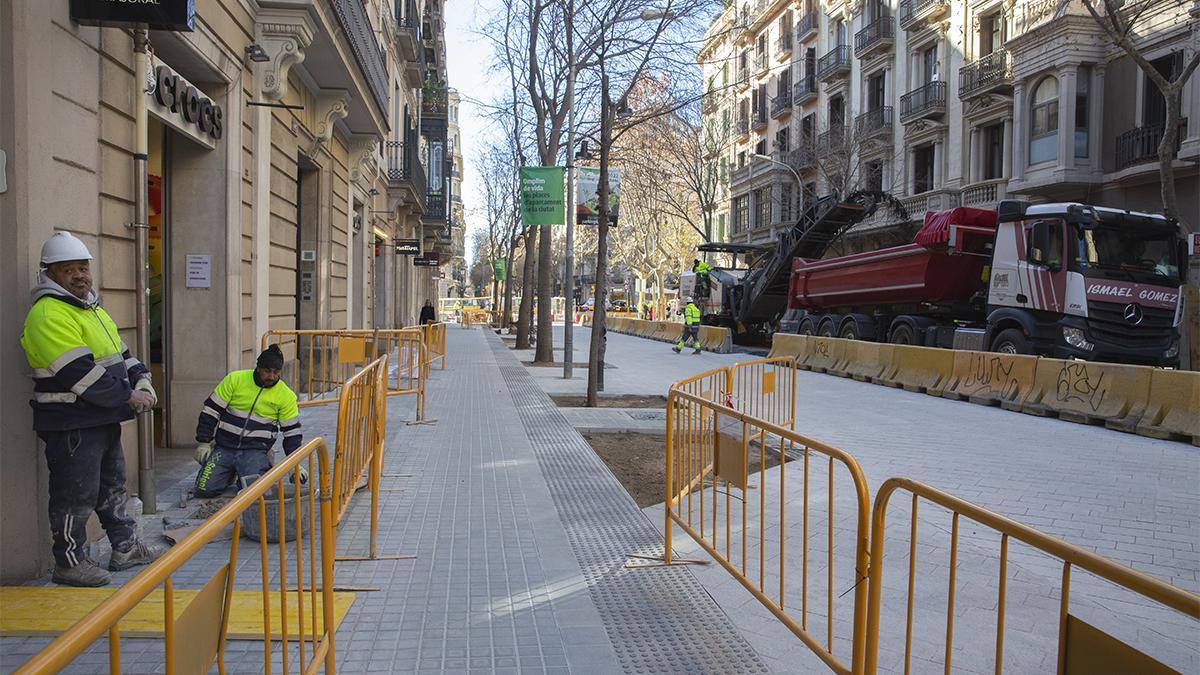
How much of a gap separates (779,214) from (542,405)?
3490cm

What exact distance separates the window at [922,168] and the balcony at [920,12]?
482cm

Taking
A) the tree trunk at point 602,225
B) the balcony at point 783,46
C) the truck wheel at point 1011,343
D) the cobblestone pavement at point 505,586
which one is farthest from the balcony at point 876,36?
the cobblestone pavement at point 505,586

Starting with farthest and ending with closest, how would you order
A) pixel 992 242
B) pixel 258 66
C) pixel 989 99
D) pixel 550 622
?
1. pixel 989 99
2. pixel 992 242
3. pixel 258 66
4. pixel 550 622

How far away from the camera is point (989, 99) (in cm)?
2825

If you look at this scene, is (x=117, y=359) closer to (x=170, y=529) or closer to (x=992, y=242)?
(x=170, y=529)

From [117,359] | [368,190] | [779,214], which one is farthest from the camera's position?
[779,214]

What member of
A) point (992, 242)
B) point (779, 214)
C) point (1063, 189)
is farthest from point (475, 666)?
point (779, 214)

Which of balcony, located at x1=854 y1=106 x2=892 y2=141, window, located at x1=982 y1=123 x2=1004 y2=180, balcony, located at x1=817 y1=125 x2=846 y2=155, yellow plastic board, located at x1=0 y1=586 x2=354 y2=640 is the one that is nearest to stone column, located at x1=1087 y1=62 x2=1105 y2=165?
window, located at x1=982 y1=123 x2=1004 y2=180

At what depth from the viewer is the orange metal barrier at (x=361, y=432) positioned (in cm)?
477

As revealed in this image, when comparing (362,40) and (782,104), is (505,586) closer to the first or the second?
(362,40)

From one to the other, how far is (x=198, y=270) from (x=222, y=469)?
3.21m

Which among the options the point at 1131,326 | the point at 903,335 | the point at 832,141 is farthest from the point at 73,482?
the point at 832,141

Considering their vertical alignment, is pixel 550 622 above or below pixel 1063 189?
below

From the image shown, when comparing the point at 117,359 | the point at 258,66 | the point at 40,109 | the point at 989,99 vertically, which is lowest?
the point at 117,359
